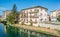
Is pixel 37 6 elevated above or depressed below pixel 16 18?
above

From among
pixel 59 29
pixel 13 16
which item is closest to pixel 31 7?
pixel 13 16

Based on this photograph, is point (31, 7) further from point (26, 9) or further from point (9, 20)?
point (9, 20)

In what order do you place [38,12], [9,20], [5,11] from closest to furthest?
[38,12] → [9,20] → [5,11]

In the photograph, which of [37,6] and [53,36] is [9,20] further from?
[53,36]

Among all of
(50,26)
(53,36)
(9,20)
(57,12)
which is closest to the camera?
(53,36)

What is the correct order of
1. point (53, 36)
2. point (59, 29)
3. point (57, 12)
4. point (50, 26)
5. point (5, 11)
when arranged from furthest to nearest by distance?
point (5, 11)
point (57, 12)
point (50, 26)
point (59, 29)
point (53, 36)

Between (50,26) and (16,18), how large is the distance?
35458 millimetres

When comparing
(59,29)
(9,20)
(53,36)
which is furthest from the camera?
(9,20)

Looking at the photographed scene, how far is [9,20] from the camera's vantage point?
238 ft

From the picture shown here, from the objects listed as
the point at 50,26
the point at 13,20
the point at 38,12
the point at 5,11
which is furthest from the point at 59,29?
the point at 5,11

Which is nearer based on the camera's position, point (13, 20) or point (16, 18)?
point (13, 20)

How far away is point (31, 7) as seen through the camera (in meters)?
75.2

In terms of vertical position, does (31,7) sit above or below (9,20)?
above

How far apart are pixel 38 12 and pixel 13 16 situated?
40.9 ft
